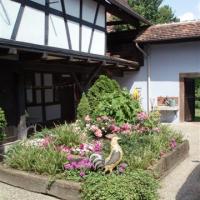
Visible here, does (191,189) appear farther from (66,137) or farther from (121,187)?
(66,137)

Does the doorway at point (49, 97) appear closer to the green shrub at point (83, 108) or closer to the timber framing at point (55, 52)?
the timber framing at point (55, 52)

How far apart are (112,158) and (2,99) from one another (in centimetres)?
525

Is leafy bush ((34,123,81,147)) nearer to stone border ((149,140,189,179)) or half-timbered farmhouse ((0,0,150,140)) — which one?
stone border ((149,140,189,179))

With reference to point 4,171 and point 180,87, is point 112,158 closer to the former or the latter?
point 4,171

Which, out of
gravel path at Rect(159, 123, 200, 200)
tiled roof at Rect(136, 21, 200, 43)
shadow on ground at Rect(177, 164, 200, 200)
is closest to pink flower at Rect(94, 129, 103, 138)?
gravel path at Rect(159, 123, 200, 200)

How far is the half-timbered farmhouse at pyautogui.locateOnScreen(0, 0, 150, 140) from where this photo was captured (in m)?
9.93

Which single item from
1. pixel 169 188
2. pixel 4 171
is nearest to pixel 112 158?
pixel 169 188

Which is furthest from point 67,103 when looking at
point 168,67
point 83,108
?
point 168,67

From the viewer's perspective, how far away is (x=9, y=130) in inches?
419

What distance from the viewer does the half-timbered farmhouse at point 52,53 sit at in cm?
993

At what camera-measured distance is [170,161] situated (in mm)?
7664

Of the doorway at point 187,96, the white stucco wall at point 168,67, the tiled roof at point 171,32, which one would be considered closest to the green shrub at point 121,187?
the tiled roof at point 171,32

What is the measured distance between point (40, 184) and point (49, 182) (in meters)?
0.22

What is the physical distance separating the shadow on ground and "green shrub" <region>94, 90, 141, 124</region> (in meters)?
2.60
